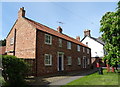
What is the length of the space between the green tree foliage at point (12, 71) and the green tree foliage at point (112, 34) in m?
11.7

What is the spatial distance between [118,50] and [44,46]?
9497 millimetres

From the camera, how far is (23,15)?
19.0 meters

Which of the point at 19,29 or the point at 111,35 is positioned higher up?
the point at 19,29

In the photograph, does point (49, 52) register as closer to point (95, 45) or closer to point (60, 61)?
point (60, 61)

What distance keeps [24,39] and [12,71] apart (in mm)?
9153

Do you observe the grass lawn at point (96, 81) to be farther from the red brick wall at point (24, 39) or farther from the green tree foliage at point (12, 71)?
the red brick wall at point (24, 39)

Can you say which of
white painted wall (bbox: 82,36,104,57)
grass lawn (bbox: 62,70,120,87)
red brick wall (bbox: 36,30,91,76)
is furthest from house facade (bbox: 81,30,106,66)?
grass lawn (bbox: 62,70,120,87)

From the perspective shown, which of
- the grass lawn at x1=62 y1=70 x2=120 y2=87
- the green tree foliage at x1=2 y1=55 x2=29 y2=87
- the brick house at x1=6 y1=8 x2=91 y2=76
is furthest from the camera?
the brick house at x1=6 y1=8 x2=91 y2=76

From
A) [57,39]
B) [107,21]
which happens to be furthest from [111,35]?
[57,39]

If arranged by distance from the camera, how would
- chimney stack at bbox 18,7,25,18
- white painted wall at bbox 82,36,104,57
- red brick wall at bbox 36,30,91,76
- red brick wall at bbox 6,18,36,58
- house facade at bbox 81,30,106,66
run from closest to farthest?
red brick wall at bbox 36,30,91,76
red brick wall at bbox 6,18,36,58
chimney stack at bbox 18,7,25,18
house facade at bbox 81,30,106,66
white painted wall at bbox 82,36,104,57

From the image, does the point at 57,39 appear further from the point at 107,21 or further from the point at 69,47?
the point at 107,21

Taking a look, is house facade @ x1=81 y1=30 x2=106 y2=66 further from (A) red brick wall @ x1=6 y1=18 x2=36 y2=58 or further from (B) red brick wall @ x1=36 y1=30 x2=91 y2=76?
(A) red brick wall @ x1=6 y1=18 x2=36 y2=58

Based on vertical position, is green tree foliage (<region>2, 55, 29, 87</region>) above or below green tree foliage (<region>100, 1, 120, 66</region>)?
below

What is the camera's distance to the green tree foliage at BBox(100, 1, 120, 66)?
50.8 feet
